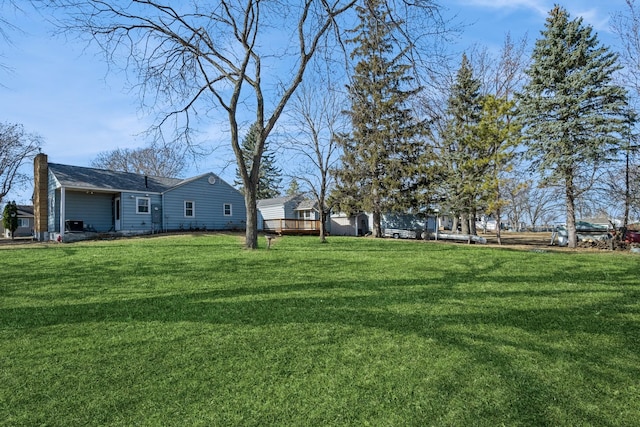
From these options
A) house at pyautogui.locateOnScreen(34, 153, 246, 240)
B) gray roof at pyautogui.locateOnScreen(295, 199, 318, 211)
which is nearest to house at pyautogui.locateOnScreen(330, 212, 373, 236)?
gray roof at pyautogui.locateOnScreen(295, 199, 318, 211)

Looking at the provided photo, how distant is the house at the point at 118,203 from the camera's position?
18719mm

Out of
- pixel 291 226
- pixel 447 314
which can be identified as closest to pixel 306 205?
pixel 291 226

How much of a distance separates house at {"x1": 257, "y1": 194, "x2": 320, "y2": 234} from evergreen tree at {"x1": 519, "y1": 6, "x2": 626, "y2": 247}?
1482 centimetres

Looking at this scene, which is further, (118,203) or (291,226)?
(291,226)

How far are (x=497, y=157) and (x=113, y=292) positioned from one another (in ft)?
69.4

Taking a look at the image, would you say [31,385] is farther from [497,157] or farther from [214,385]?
[497,157]

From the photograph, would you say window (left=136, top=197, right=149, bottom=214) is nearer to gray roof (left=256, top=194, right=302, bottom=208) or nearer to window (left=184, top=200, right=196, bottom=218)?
window (left=184, top=200, right=196, bottom=218)

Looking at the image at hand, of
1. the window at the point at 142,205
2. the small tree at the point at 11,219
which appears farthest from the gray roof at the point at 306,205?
the small tree at the point at 11,219

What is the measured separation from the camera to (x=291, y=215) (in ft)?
103

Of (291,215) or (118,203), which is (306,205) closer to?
(291,215)

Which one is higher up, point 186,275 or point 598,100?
point 598,100

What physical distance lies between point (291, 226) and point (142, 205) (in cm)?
976

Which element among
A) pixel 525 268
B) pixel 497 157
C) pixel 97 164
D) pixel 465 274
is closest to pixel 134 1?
pixel 465 274

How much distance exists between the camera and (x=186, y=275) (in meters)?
6.75
